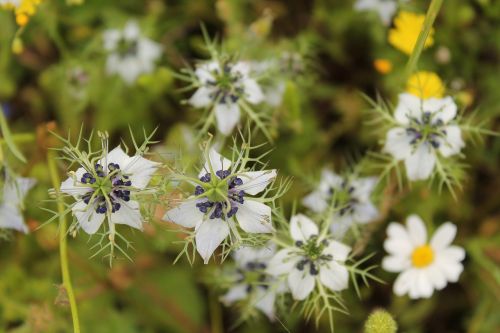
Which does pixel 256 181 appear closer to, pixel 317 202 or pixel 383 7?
pixel 317 202

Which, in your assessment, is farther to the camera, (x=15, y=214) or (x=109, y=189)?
(x=15, y=214)

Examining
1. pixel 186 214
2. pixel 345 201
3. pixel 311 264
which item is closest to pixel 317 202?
pixel 345 201

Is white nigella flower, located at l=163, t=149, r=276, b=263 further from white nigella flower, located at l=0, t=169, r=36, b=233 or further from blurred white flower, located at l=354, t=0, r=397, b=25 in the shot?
blurred white flower, located at l=354, t=0, r=397, b=25

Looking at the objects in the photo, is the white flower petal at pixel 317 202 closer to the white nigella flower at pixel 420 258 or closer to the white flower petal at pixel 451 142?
the white nigella flower at pixel 420 258

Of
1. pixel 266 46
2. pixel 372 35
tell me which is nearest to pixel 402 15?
pixel 372 35

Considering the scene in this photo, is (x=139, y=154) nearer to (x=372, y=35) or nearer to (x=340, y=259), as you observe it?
(x=340, y=259)

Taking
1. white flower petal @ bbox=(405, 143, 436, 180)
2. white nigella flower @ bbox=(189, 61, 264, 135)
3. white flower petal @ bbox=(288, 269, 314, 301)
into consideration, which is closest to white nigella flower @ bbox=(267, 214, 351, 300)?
white flower petal @ bbox=(288, 269, 314, 301)
